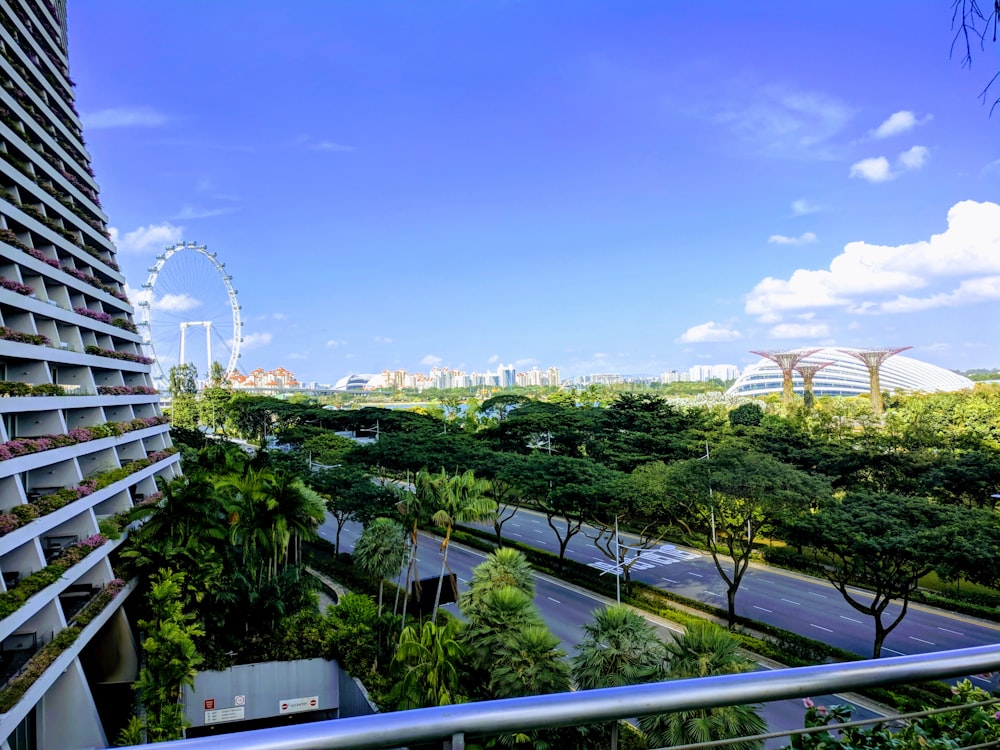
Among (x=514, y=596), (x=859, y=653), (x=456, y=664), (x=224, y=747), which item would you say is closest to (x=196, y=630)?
(x=456, y=664)

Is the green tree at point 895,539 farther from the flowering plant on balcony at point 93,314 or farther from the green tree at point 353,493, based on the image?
the flowering plant on balcony at point 93,314

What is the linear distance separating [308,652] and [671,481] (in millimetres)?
14865

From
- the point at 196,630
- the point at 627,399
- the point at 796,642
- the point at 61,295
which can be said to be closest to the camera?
the point at 196,630

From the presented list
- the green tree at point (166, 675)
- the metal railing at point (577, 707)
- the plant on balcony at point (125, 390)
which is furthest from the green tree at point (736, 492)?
the metal railing at point (577, 707)

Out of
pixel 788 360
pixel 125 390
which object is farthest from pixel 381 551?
pixel 788 360

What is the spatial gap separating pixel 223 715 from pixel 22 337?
33.4ft

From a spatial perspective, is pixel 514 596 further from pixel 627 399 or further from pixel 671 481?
pixel 627 399

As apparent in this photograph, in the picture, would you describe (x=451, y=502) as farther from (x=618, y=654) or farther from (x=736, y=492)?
(x=736, y=492)

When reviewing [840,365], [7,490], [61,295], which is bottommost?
[840,365]

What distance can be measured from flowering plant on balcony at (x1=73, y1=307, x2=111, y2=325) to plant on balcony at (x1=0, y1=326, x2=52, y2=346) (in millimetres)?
3641

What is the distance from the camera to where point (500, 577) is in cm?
1717

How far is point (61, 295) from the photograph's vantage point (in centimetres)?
1845

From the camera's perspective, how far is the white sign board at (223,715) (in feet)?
51.3

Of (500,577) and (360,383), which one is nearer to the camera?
(500,577)
